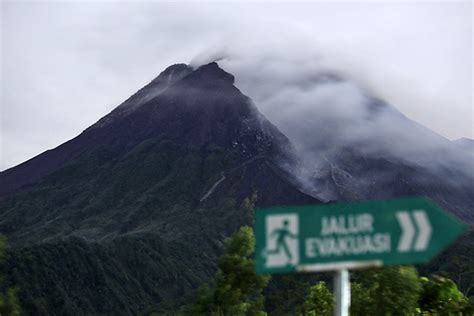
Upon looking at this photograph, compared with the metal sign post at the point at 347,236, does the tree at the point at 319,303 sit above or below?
below

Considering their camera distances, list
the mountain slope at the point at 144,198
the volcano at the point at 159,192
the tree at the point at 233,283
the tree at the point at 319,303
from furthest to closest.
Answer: the volcano at the point at 159,192, the mountain slope at the point at 144,198, the tree at the point at 319,303, the tree at the point at 233,283

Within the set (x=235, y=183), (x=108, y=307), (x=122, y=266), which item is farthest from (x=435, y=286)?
(x=235, y=183)

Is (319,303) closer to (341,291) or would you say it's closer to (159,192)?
(341,291)

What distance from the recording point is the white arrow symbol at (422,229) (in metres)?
3.36

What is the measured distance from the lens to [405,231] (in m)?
3.37

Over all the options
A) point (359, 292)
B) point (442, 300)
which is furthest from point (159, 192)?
point (442, 300)

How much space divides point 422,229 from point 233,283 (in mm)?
16532

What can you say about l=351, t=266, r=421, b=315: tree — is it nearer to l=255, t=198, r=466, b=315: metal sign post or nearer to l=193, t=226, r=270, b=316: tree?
l=193, t=226, r=270, b=316: tree

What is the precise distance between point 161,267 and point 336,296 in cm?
11543

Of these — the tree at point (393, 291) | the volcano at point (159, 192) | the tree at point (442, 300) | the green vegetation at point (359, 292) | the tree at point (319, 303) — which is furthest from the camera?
the volcano at point (159, 192)

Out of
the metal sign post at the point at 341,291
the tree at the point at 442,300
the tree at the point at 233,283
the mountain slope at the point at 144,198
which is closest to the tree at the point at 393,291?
the tree at the point at 442,300

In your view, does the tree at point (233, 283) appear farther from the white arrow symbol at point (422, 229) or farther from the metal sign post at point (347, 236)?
the white arrow symbol at point (422, 229)

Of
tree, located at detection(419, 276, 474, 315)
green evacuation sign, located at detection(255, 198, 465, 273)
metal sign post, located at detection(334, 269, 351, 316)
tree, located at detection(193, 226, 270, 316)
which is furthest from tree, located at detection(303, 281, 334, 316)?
green evacuation sign, located at detection(255, 198, 465, 273)

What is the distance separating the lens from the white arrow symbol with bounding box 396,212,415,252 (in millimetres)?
3359
